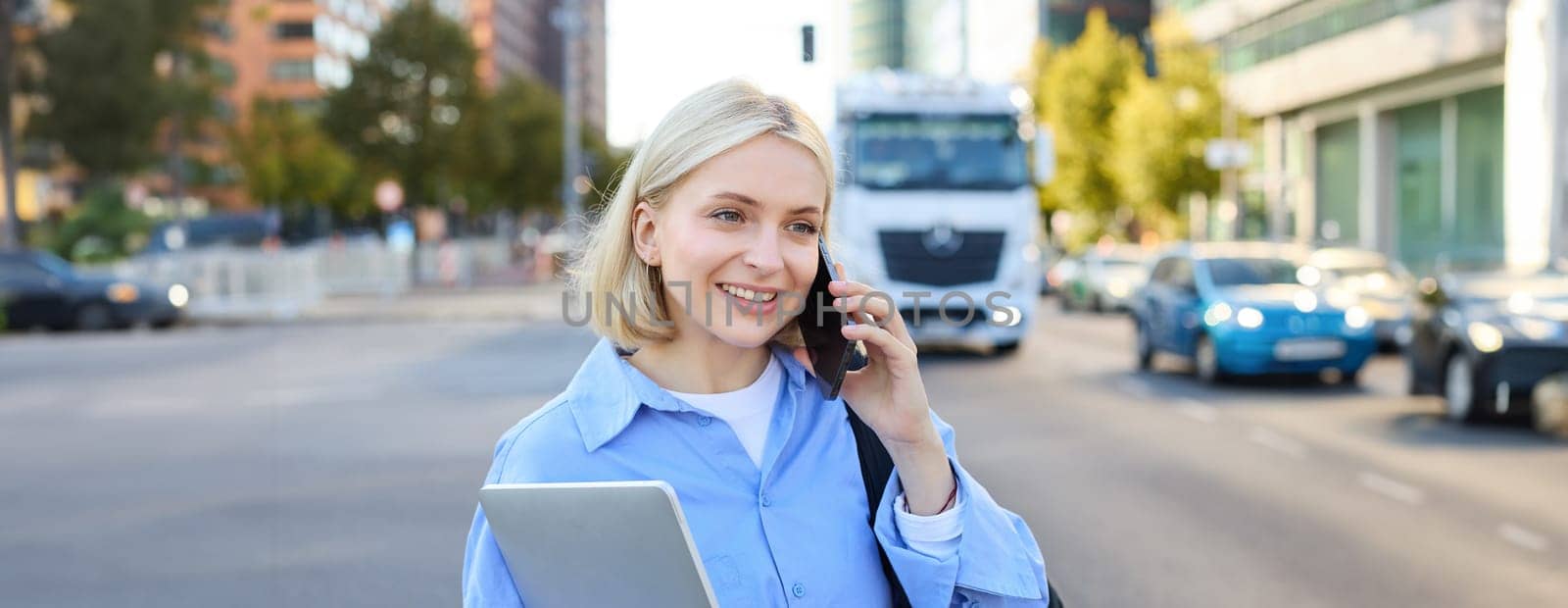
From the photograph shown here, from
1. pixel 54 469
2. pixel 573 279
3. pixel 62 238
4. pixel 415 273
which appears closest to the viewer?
pixel 573 279

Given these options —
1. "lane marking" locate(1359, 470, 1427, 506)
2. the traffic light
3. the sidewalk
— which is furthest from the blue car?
the sidewalk

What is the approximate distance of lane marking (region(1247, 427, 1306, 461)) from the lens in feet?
36.1

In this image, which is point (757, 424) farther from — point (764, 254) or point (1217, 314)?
point (1217, 314)

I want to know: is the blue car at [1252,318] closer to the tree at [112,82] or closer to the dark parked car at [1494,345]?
the dark parked car at [1494,345]

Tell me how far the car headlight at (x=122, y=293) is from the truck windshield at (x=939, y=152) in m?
14.0

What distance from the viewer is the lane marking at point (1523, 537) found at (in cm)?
745

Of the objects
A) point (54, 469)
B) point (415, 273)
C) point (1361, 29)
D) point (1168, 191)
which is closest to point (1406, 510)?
point (54, 469)

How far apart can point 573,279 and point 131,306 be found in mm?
26342

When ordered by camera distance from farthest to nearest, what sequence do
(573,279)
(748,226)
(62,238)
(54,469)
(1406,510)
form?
(62,238)
(54,469)
(1406,510)
(573,279)
(748,226)

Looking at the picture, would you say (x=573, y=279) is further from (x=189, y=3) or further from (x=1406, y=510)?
(x=189, y=3)

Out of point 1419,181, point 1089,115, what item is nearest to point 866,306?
point 1419,181

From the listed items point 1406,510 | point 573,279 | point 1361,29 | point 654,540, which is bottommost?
point 1406,510

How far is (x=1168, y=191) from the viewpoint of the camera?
166 ft

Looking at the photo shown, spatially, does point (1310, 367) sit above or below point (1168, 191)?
below
